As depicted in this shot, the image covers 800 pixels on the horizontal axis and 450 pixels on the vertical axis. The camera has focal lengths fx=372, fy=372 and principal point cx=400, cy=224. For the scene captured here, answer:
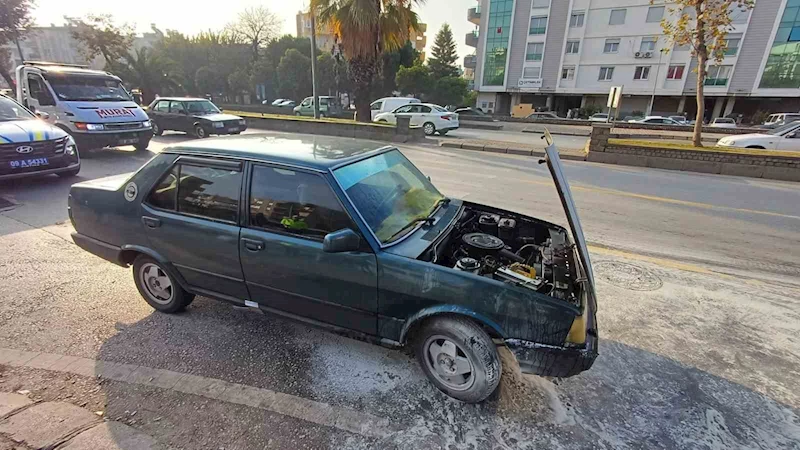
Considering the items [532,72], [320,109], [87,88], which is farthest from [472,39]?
[87,88]

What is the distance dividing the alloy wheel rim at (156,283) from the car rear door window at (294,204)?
122 cm

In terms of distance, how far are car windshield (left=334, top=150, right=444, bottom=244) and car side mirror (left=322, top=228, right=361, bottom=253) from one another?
19 centimetres

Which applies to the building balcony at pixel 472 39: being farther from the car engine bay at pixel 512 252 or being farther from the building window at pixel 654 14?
the car engine bay at pixel 512 252

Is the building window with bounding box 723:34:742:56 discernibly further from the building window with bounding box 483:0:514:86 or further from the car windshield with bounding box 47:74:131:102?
the car windshield with bounding box 47:74:131:102

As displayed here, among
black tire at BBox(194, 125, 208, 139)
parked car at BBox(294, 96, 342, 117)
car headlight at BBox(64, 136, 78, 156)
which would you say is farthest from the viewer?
parked car at BBox(294, 96, 342, 117)

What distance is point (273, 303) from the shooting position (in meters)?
2.78

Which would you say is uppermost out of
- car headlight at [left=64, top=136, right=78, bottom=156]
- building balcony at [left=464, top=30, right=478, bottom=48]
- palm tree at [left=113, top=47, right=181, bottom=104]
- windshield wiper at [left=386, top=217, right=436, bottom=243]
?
building balcony at [left=464, top=30, right=478, bottom=48]

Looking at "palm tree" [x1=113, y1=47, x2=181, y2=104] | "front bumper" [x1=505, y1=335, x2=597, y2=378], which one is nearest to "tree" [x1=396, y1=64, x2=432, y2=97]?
"palm tree" [x1=113, y1=47, x2=181, y2=104]

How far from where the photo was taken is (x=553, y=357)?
2164mm

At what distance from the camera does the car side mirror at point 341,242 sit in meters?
2.28

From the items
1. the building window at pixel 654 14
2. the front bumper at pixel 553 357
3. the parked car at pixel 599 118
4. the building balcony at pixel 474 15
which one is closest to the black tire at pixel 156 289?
the front bumper at pixel 553 357

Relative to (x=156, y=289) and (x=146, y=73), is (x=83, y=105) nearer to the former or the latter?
(x=156, y=289)

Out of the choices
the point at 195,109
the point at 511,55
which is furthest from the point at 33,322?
the point at 511,55

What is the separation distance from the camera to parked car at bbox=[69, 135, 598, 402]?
2.22 m
